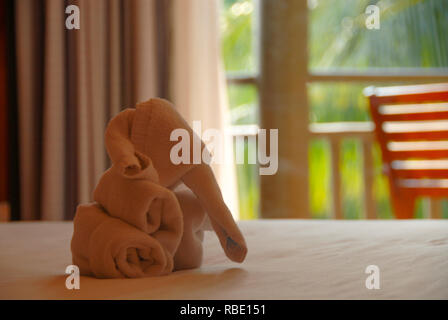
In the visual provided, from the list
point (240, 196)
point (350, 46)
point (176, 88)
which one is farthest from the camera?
point (350, 46)

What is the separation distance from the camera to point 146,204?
0.74 metres

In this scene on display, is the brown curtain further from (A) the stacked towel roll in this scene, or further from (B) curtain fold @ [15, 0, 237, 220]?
(A) the stacked towel roll

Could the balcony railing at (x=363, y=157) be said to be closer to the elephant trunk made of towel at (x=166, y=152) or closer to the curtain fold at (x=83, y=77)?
the curtain fold at (x=83, y=77)

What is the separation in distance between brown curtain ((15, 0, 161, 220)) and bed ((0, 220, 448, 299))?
92cm

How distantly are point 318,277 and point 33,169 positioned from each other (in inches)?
66.5

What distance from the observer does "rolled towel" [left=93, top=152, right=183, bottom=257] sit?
0.75 metres

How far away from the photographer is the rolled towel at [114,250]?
738 mm

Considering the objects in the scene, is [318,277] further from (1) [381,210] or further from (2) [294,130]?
(1) [381,210]

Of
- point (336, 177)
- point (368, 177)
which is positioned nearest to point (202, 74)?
point (336, 177)

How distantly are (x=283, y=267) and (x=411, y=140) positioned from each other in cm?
154

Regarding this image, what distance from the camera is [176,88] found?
2312 millimetres

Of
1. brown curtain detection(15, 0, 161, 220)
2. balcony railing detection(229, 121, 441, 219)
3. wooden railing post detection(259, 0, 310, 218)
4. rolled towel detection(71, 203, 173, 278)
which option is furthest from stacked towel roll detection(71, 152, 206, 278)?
balcony railing detection(229, 121, 441, 219)
